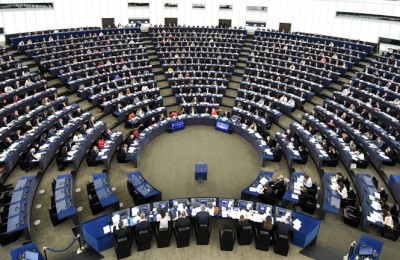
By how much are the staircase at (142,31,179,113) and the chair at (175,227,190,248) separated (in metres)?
14.4

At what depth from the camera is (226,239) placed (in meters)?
12.4

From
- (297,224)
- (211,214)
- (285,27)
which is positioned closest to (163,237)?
(211,214)

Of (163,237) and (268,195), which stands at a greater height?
(268,195)

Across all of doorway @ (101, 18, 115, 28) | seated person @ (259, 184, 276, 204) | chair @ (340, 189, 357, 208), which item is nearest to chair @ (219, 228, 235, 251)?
seated person @ (259, 184, 276, 204)

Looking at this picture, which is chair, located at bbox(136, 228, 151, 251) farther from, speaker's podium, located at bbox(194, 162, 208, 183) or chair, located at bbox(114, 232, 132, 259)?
speaker's podium, located at bbox(194, 162, 208, 183)

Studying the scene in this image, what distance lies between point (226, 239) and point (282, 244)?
2.10 meters

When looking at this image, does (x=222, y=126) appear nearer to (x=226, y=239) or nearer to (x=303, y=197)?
(x=303, y=197)

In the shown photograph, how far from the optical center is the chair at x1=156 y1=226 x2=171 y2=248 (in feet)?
40.8

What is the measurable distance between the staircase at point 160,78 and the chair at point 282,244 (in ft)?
51.3

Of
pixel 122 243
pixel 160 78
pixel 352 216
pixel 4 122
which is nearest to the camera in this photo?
pixel 122 243

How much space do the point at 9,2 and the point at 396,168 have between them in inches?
1438

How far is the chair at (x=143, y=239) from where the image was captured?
12250mm

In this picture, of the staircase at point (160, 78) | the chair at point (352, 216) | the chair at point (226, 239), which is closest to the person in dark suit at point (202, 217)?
the chair at point (226, 239)

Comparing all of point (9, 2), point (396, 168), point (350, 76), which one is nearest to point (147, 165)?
point (396, 168)
